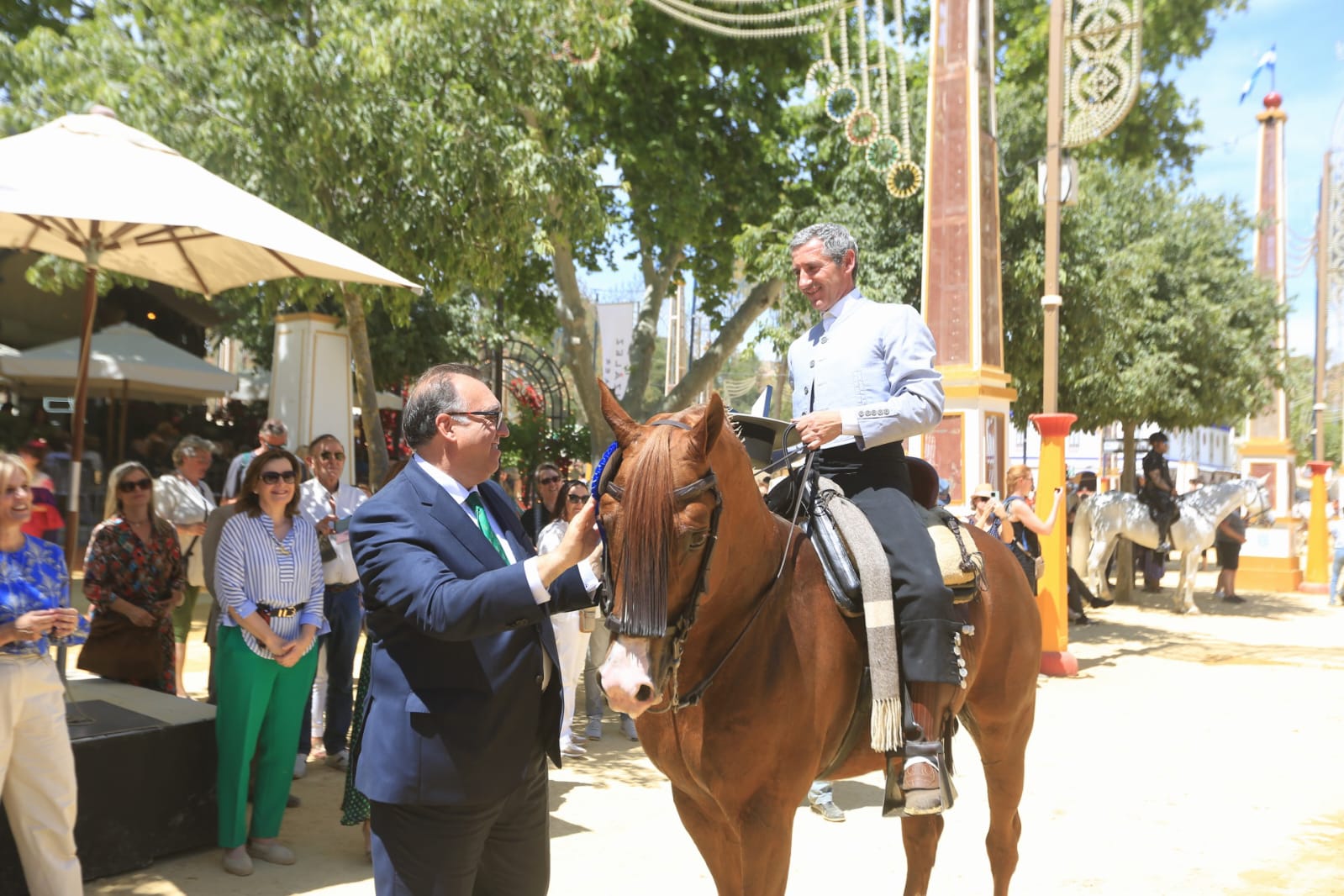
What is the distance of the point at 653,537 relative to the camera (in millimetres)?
2443

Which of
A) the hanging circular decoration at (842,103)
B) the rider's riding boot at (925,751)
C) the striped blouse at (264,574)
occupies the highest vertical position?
the hanging circular decoration at (842,103)

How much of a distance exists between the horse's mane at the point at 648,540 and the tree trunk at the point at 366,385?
287 inches

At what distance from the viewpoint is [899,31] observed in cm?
1314

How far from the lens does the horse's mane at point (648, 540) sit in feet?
7.89

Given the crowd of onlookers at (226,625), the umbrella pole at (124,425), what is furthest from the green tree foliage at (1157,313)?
the umbrella pole at (124,425)

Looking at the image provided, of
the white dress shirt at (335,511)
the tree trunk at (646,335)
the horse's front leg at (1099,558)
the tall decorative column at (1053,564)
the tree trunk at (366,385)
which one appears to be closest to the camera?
the white dress shirt at (335,511)

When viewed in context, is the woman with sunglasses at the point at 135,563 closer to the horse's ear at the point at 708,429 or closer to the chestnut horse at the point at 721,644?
the chestnut horse at the point at 721,644

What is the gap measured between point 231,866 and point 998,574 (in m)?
3.98

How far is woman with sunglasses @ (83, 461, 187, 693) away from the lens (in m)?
5.77

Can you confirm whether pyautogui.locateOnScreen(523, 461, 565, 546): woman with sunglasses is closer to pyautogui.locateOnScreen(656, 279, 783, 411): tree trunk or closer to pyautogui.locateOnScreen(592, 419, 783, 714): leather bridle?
pyautogui.locateOnScreen(592, 419, 783, 714): leather bridle

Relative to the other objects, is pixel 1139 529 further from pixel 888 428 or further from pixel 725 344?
pixel 888 428

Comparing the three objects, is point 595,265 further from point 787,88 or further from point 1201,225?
point 1201,225

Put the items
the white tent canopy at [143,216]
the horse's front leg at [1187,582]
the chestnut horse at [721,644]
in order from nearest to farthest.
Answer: the chestnut horse at [721,644] → the white tent canopy at [143,216] → the horse's front leg at [1187,582]

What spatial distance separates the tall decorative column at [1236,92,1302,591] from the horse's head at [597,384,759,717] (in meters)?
21.0
